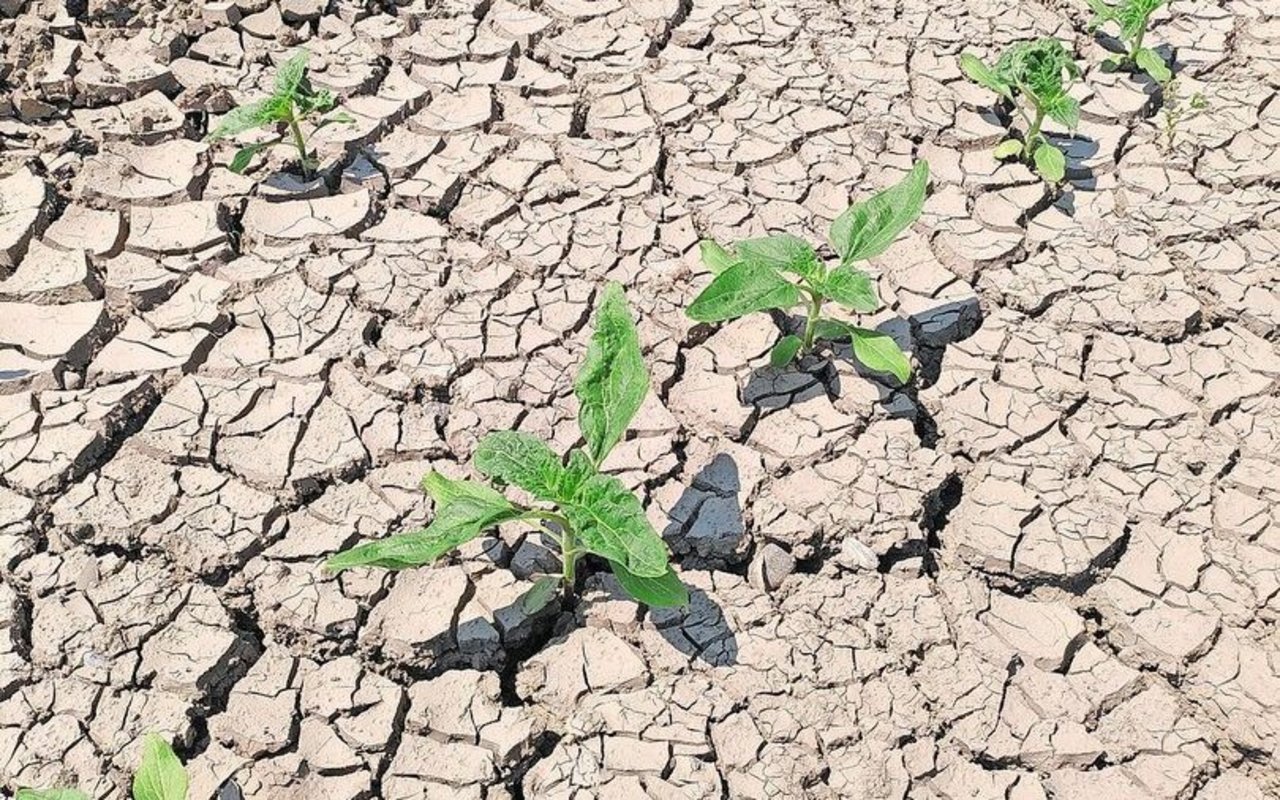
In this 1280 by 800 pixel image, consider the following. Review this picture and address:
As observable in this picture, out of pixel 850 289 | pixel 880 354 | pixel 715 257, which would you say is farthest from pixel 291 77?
pixel 880 354

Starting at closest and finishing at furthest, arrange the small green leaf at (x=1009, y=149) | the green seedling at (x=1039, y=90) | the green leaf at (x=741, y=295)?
the green leaf at (x=741, y=295) < the green seedling at (x=1039, y=90) < the small green leaf at (x=1009, y=149)

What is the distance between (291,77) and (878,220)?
5.24ft

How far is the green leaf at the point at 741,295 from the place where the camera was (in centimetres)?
285

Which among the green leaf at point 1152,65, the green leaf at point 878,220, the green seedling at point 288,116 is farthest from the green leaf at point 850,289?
the green leaf at point 1152,65

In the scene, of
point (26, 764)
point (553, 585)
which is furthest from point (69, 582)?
point (553, 585)

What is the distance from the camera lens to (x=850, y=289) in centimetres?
289

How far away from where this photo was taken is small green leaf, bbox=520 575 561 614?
8.48 ft

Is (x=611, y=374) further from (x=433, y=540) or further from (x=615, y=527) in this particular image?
(x=433, y=540)

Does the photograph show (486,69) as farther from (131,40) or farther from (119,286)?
(119,286)

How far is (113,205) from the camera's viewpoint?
11.2 ft

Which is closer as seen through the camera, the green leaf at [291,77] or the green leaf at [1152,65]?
the green leaf at [291,77]

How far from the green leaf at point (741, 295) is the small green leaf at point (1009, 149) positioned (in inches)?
43.8

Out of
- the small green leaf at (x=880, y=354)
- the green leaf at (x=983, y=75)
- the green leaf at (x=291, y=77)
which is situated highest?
the green leaf at (x=291, y=77)

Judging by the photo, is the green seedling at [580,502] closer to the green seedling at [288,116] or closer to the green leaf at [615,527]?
the green leaf at [615,527]
